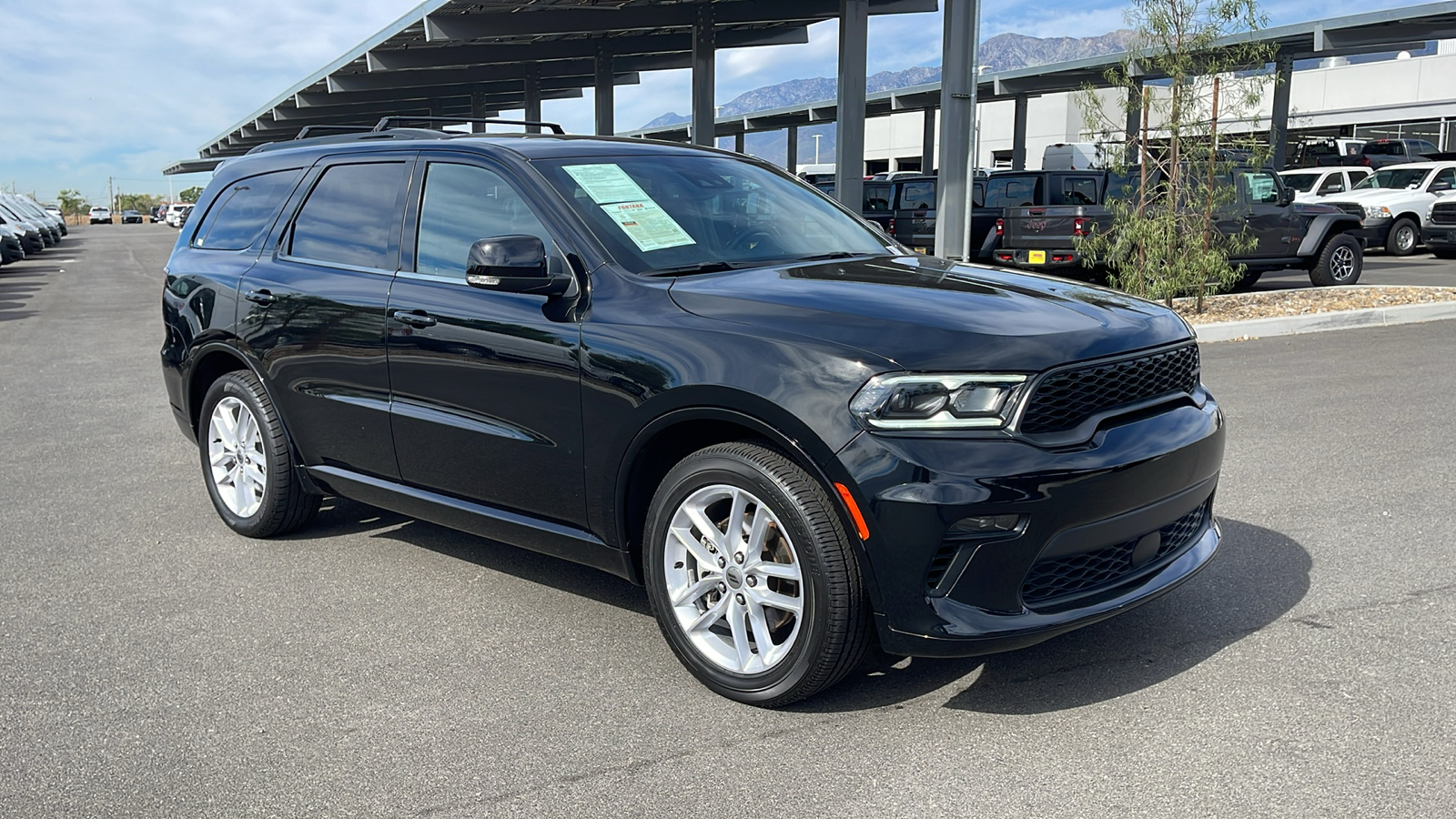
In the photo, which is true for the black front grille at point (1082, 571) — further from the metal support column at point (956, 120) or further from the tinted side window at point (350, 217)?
the metal support column at point (956, 120)

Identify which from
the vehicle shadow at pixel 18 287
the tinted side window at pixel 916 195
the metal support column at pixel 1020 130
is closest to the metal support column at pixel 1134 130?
the tinted side window at pixel 916 195

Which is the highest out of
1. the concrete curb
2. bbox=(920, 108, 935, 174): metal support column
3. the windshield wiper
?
bbox=(920, 108, 935, 174): metal support column

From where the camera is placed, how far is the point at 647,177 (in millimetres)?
4570

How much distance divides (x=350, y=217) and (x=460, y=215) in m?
0.74

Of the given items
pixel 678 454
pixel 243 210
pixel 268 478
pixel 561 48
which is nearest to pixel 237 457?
pixel 268 478

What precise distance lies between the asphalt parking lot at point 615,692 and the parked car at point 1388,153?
33.8 m

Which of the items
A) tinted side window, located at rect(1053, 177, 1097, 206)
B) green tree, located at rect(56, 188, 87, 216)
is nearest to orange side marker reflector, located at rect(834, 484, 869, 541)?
tinted side window, located at rect(1053, 177, 1097, 206)

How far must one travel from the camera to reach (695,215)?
4.46m

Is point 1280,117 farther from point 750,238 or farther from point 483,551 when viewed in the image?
point 483,551

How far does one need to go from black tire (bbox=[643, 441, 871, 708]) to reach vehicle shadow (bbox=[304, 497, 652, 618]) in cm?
84

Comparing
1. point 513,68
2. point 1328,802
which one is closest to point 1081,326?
point 1328,802

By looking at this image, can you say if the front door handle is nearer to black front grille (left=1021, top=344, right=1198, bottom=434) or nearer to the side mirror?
the side mirror

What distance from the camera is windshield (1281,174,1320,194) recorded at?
2708cm

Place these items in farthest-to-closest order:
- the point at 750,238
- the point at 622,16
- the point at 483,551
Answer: the point at 622,16 → the point at 483,551 → the point at 750,238
